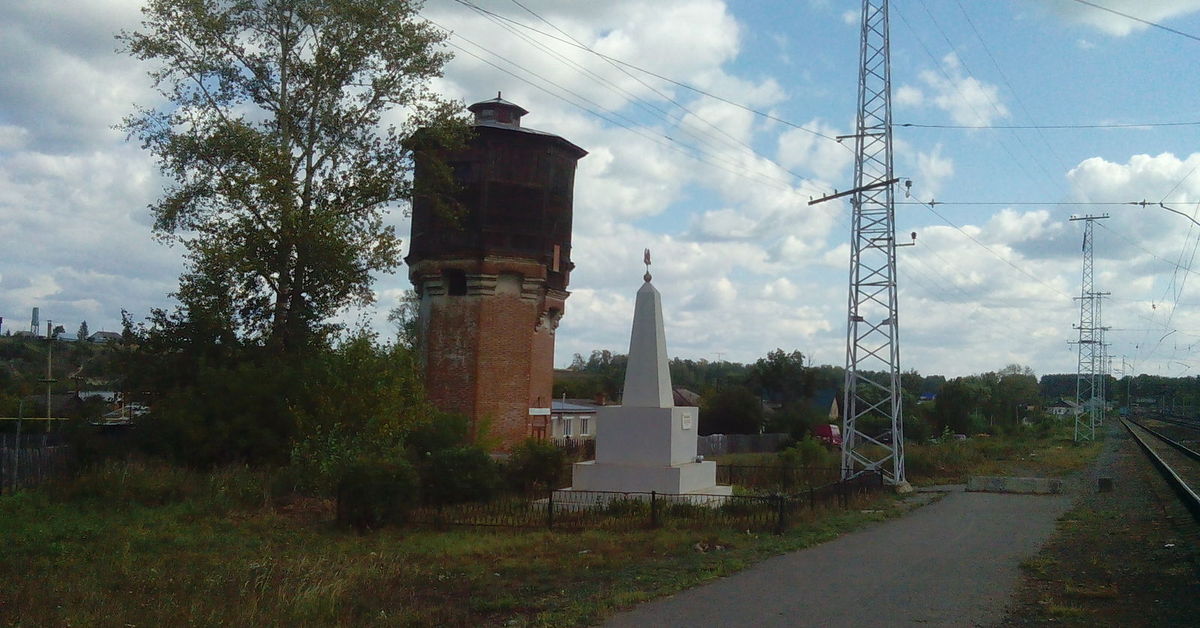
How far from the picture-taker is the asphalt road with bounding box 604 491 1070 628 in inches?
373

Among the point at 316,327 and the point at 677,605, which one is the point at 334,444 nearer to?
the point at 316,327

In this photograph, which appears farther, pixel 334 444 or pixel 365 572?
pixel 334 444

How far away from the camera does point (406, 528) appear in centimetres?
1678

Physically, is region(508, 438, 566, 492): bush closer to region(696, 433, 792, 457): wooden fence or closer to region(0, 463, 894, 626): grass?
region(0, 463, 894, 626): grass

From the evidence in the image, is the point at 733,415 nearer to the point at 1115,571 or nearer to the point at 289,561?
the point at 1115,571

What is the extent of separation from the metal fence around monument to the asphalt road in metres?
1.46

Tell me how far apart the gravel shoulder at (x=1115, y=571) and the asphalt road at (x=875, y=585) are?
34 centimetres

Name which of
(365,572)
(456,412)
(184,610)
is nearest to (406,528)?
(365,572)

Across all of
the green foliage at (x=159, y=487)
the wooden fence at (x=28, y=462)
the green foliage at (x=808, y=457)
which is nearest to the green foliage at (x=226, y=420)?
the green foliage at (x=159, y=487)

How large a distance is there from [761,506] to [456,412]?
1627cm

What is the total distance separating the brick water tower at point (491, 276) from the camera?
32.0 meters

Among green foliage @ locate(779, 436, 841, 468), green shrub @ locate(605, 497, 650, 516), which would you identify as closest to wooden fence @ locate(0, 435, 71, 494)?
green shrub @ locate(605, 497, 650, 516)

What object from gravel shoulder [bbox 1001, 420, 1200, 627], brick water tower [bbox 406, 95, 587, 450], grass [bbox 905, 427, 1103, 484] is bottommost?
grass [bbox 905, 427, 1103, 484]

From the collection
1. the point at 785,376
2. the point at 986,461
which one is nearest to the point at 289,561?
the point at 986,461
